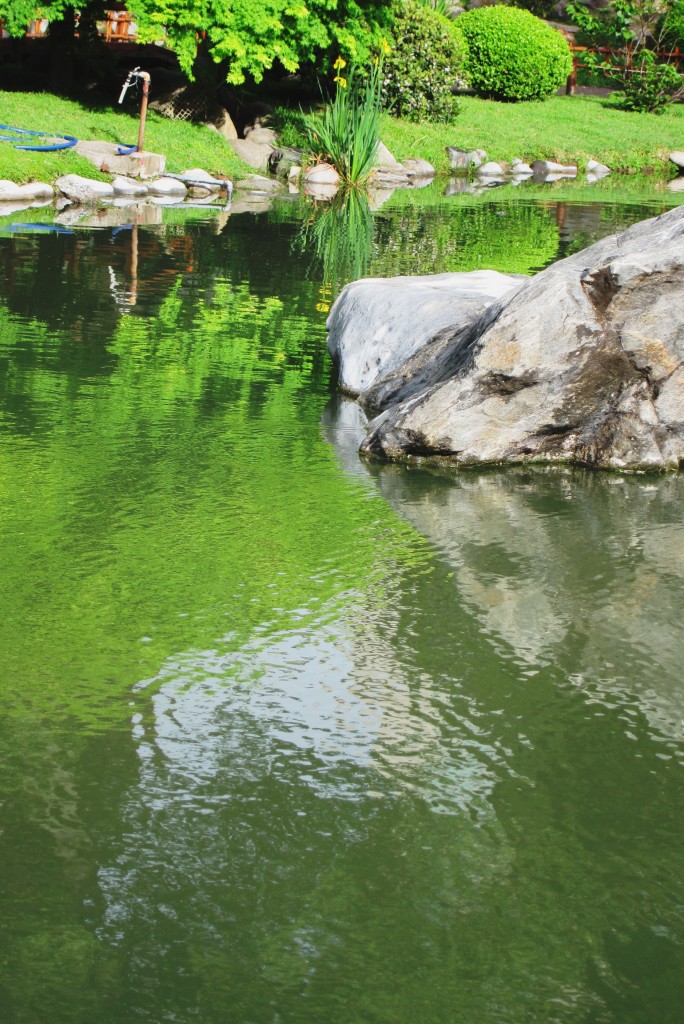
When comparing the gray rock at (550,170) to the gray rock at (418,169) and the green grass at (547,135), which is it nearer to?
the green grass at (547,135)

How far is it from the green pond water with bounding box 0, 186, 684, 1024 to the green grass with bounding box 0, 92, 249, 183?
12.1m

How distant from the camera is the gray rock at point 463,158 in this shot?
22.9 meters

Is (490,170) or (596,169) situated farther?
(596,169)

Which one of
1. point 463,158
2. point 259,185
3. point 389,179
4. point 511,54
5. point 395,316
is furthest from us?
point 511,54

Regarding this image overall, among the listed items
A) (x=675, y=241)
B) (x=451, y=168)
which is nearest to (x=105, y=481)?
(x=675, y=241)

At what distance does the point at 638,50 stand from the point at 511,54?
542 cm

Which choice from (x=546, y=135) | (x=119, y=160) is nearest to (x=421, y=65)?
(x=546, y=135)

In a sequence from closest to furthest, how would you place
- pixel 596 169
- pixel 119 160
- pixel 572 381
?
pixel 572 381
pixel 119 160
pixel 596 169

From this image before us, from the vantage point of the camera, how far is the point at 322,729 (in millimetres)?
3205

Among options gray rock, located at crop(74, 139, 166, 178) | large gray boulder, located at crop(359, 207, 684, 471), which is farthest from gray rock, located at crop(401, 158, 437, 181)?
large gray boulder, located at crop(359, 207, 684, 471)

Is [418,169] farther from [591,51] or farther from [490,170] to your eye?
[591,51]

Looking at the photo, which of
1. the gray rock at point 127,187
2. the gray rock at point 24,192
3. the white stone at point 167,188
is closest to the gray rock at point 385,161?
the white stone at point 167,188

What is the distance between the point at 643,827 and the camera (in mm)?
2838

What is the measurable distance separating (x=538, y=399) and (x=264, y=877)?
3387mm
